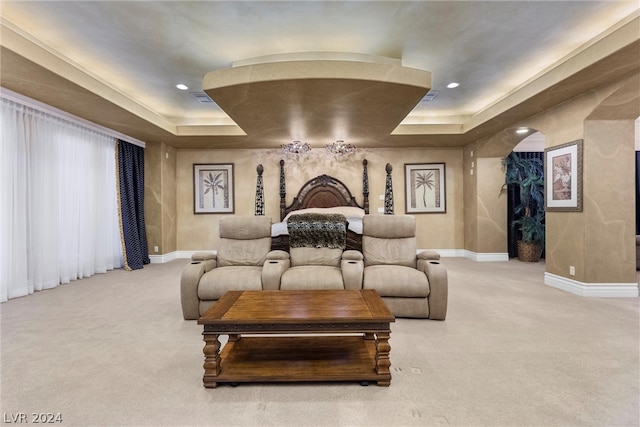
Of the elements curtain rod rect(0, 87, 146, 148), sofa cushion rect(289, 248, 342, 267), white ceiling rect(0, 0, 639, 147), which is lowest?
sofa cushion rect(289, 248, 342, 267)

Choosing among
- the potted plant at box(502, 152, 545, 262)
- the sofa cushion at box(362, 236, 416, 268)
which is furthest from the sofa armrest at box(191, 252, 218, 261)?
the potted plant at box(502, 152, 545, 262)

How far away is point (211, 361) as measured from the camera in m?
1.80

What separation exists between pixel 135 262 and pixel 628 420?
634cm

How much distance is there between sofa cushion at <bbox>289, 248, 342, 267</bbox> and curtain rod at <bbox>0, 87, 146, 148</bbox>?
12.4ft

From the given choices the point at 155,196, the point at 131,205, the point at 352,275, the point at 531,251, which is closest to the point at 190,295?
the point at 352,275

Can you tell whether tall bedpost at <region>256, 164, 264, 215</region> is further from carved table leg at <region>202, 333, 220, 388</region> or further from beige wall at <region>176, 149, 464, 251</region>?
carved table leg at <region>202, 333, 220, 388</region>

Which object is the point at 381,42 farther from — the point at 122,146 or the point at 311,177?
the point at 122,146

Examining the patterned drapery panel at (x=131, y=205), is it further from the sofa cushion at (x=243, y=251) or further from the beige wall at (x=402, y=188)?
the sofa cushion at (x=243, y=251)

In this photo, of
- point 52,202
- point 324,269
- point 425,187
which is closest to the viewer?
point 324,269

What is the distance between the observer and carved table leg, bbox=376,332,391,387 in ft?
5.88

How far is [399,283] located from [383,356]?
1.17 m

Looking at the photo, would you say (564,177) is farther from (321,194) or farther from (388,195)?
(321,194)

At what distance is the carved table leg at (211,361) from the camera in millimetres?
1782

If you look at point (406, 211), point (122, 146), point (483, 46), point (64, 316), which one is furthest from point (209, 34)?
point (406, 211)
